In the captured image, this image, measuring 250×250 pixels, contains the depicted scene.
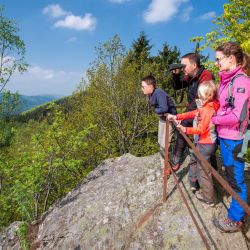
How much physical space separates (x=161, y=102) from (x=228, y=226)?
2.51 meters

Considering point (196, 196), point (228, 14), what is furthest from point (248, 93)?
point (228, 14)

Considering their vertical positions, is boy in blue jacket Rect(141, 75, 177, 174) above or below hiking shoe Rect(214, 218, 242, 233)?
above

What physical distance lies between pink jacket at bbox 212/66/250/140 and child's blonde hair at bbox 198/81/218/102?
0.65 feet

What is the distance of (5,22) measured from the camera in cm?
1394

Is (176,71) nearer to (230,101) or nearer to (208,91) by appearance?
(208,91)

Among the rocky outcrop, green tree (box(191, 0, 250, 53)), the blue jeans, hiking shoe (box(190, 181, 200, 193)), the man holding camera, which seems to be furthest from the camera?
green tree (box(191, 0, 250, 53))

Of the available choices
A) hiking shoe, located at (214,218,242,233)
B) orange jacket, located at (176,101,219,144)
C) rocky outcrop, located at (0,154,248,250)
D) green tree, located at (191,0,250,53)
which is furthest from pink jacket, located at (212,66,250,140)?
green tree, located at (191,0,250,53)

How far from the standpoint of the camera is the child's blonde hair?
4062 millimetres

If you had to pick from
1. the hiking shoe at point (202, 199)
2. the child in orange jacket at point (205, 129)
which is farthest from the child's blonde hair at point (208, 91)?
the hiking shoe at point (202, 199)

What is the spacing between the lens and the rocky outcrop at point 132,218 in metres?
4.21

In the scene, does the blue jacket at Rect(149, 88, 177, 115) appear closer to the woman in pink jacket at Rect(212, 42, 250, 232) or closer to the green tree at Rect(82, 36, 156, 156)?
the woman in pink jacket at Rect(212, 42, 250, 232)

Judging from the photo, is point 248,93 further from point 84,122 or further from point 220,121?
point 84,122

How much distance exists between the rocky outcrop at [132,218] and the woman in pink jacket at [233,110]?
2.29 feet

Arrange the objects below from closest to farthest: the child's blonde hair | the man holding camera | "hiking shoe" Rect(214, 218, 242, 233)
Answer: "hiking shoe" Rect(214, 218, 242, 233), the child's blonde hair, the man holding camera
